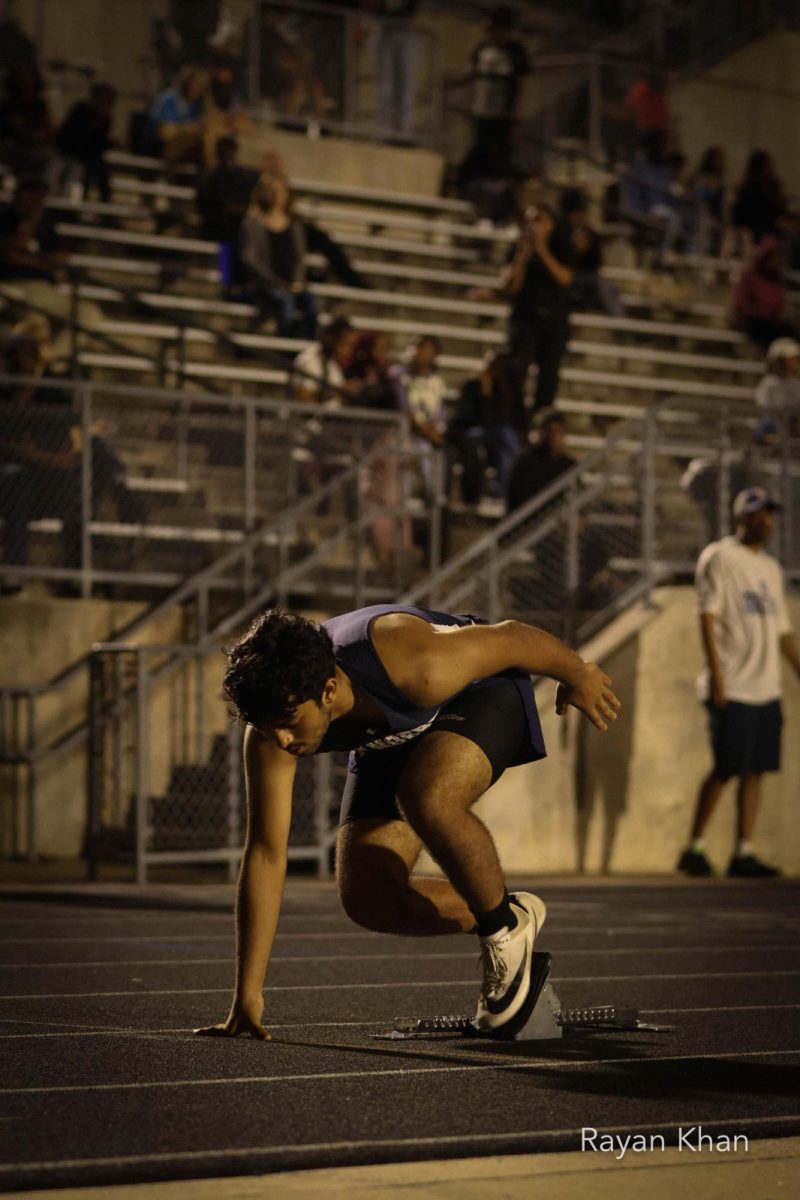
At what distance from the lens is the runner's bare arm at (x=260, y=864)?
648 centimetres

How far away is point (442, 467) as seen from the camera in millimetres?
16250

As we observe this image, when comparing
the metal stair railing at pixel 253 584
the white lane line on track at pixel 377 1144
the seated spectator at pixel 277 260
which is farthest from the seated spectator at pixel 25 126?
the white lane line on track at pixel 377 1144

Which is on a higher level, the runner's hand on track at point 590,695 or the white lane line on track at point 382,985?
the runner's hand on track at point 590,695

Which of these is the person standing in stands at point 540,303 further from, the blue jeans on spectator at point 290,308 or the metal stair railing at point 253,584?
the metal stair railing at point 253,584

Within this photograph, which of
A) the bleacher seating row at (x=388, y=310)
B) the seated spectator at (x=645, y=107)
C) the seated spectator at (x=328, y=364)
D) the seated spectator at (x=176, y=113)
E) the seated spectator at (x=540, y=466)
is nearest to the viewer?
the seated spectator at (x=540, y=466)

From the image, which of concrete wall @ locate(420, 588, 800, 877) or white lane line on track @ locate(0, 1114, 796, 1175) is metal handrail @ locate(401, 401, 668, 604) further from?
white lane line on track @ locate(0, 1114, 796, 1175)

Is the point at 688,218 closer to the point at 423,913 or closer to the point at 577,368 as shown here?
the point at 577,368

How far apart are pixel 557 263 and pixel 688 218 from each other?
7.01m

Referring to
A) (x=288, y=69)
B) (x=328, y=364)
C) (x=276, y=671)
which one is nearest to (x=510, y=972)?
(x=276, y=671)

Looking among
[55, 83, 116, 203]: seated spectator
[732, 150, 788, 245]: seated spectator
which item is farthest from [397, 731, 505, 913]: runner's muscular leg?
[732, 150, 788, 245]: seated spectator

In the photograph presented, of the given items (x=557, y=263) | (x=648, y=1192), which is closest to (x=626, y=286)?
(x=557, y=263)

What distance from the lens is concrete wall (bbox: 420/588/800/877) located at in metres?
14.8

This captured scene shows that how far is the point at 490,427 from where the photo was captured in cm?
1705

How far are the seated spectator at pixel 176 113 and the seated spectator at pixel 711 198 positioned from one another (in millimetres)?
6020
